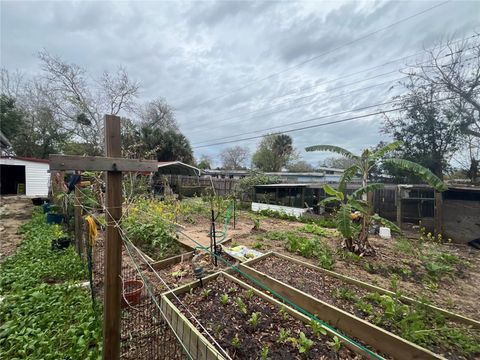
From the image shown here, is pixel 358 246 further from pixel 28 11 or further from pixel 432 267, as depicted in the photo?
pixel 28 11

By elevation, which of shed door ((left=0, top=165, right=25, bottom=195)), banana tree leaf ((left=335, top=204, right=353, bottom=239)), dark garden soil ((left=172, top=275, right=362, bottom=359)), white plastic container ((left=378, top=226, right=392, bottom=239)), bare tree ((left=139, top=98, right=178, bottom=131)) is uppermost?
bare tree ((left=139, top=98, right=178, bottom=131))

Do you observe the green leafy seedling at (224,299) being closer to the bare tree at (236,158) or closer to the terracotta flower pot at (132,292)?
the terracotta flower pot at (132,292)

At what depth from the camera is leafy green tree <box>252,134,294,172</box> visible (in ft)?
103

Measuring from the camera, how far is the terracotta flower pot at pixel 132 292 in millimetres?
2943

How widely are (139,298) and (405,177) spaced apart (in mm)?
15532

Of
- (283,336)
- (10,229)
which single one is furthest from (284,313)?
(10,229)

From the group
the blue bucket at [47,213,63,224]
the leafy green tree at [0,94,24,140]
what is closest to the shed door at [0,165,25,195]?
the leafy green tree at [0,94,24,140]

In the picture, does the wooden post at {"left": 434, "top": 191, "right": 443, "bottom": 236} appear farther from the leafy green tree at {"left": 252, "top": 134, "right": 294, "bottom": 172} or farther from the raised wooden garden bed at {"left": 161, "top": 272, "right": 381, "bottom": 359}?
the leafy green tree at {"left": 252, "top": 134, "right": 294, "bottom": 172}

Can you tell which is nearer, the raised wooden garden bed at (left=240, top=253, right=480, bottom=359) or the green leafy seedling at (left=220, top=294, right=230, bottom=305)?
the raised wooden garden bed at (left=240, top=253, right=480, bottom=359)

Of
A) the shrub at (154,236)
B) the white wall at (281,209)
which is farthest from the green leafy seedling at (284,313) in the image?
the white wall at (281,209)

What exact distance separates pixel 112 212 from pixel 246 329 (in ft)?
6.46

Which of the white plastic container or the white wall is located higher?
the white wall

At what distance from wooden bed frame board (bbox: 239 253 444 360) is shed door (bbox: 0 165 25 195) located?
21.5m

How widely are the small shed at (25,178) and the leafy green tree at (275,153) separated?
23.7 meters
